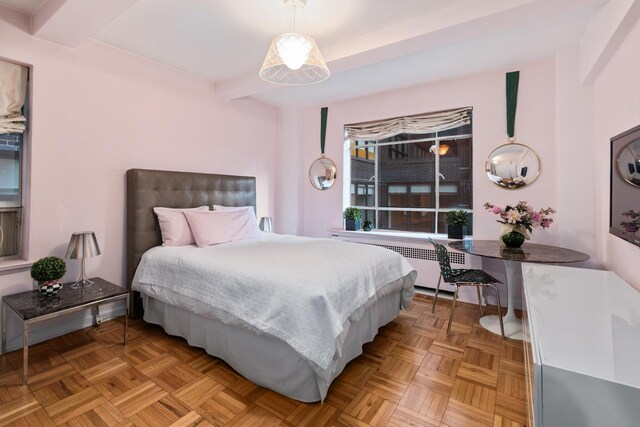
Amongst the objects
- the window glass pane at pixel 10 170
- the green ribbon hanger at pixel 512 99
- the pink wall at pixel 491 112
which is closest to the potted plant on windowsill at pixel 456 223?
the pink wall at pixel 491 112

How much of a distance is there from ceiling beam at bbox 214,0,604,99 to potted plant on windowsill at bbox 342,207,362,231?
1.99m

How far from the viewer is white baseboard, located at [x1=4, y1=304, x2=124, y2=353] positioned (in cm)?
235

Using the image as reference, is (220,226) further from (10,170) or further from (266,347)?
(10,170)

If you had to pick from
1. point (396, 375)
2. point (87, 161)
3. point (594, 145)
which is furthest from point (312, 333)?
point (594, 145)

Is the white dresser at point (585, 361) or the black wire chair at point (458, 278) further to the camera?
the black wire chair at point (458, 278)

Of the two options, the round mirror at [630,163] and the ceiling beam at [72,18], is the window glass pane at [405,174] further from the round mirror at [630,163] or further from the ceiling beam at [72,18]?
the ceiling beam at [72,18]

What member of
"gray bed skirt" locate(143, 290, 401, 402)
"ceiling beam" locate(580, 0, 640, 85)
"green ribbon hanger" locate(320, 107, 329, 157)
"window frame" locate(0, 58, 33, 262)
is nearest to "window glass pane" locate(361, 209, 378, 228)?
"green ribbon hanger" locate(320, 107, 329, 157)

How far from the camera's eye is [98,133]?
2773mm

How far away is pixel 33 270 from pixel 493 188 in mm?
4279

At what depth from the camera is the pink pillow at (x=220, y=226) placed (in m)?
2.94

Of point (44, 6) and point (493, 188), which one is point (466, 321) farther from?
point (44, 6)

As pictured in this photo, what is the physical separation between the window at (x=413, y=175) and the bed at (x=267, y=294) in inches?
59.3

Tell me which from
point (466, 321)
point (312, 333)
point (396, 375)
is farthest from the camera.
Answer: point (466, 321)

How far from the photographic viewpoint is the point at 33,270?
2.21 meters
